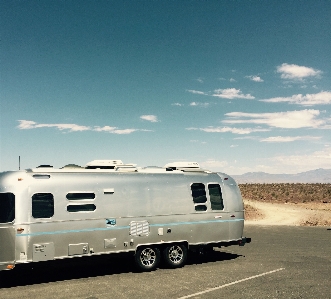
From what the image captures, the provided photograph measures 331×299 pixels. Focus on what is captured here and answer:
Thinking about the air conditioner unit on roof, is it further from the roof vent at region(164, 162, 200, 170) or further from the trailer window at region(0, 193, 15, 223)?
the trailer window at region(0, 193, 15, 223)

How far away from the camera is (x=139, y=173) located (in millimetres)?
12836

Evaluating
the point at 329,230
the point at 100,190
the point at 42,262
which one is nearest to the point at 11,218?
the point at 42,262

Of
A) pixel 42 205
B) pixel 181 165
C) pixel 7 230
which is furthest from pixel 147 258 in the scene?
pixel 7 230

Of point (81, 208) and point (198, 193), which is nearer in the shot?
point (81, 208)

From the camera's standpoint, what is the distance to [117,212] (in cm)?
1191

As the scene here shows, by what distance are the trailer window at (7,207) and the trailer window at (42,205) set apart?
54 centimetres

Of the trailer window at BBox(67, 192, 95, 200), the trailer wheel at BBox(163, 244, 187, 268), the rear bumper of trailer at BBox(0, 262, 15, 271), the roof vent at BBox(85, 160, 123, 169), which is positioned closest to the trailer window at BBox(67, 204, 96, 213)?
the trailer window at BBox(67, 192, 95, 200)

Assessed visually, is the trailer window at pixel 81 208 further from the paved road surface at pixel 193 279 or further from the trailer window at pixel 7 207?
the trailer window at pixel 7 207

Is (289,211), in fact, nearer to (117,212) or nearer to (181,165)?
(181,165)

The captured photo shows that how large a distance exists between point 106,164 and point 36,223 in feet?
10.3

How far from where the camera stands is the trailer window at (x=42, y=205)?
10688mm

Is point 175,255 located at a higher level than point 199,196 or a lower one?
lower

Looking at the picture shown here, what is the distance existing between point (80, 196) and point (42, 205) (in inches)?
43.4

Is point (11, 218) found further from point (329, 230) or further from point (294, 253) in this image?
point (329, 230)
